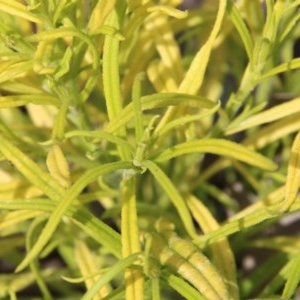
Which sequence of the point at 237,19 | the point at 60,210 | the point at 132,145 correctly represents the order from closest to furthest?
the point at 60,210 < the point at 237,19 < the point at 132,145

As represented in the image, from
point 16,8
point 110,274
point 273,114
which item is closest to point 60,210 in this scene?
point 110,274

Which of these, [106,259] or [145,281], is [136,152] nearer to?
[145,281]

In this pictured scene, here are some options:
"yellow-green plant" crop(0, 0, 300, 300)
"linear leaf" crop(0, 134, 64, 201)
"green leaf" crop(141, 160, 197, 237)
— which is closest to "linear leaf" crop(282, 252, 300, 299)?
"yellow-green plant" crop(0, 0, 300, 300)

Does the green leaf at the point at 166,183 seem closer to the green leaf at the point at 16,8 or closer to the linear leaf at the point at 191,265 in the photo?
the linear leaf at the point at 191,265

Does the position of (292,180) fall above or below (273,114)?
below

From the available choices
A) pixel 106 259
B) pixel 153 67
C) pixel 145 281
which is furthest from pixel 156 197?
pixel 145 281

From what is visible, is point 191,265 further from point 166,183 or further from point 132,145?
point 132,145

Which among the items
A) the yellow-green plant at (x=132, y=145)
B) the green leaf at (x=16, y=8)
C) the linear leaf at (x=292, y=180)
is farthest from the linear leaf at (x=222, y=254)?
the green leaf at (x=16, y=8)

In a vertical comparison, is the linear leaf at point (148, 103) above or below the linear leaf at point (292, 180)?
above
